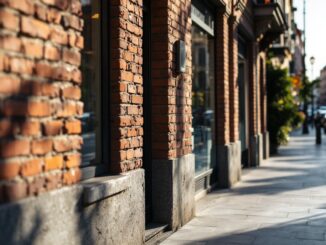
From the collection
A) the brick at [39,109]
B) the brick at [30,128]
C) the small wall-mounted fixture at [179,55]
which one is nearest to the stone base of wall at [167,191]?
the small wall-mounted fixture at [179,55]

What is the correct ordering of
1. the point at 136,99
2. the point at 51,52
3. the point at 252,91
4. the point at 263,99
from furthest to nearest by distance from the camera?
the point at 263,99 → the point at 252,91 → the point at 136,99 → the point at 51,52

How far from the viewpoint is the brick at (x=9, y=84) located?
2.68 m

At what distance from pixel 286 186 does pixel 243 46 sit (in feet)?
15.5

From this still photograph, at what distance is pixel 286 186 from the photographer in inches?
401

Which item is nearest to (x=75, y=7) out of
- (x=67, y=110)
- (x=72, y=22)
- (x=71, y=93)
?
(x=72, y=22)

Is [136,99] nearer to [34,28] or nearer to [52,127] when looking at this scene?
[52,127]

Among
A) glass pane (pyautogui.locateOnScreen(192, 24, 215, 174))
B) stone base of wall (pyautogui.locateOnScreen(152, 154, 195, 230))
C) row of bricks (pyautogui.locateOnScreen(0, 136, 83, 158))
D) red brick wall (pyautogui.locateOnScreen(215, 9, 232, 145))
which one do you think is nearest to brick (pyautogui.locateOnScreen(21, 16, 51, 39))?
row of bricks (pyautogui.locateOnScreen(0, 136, 83, 158))

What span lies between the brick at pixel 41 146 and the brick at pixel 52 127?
0.17ft

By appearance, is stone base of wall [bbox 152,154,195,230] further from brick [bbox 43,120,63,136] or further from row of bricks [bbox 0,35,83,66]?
brick [bbox 43,120,63,136]

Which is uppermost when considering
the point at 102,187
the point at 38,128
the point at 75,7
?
the point at 75,7

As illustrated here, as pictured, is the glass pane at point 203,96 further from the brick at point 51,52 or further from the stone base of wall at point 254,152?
the brick at point 51,52

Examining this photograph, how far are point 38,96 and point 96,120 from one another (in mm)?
1659

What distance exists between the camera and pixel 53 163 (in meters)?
3.21

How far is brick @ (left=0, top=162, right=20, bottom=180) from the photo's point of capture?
267 centimetres
